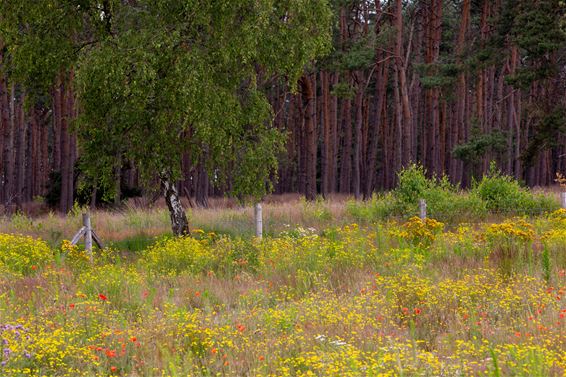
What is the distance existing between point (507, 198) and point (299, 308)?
12361 millimetres

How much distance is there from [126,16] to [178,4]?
1335 mm

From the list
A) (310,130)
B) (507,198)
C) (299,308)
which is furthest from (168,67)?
(310,130)

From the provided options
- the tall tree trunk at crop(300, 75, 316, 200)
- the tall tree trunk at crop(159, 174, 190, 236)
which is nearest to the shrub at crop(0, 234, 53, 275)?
the tall tree trunk at crop(159, 174, 190, 236)

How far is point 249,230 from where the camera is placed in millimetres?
16109

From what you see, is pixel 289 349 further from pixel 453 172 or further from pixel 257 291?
pixel 453 172

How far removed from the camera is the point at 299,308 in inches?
287

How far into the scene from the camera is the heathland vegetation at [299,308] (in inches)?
213

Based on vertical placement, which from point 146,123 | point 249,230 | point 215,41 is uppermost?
point 215,41

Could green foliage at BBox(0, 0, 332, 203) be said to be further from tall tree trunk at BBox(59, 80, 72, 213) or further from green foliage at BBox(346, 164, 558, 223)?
tall tree trunk at BBox(59, 80, 72, 213)

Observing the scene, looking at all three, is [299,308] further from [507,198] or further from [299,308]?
[507,198]

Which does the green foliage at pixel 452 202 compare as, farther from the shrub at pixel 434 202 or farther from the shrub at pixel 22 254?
the shrub at pixel 22 254

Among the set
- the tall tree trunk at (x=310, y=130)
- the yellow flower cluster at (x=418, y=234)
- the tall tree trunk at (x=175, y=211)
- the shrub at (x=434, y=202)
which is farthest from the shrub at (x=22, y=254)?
the tall tree trunk at (x=310, y=130)

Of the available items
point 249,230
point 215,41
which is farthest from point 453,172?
point 215,41

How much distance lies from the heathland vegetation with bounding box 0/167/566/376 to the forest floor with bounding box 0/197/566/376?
0.09 ft
